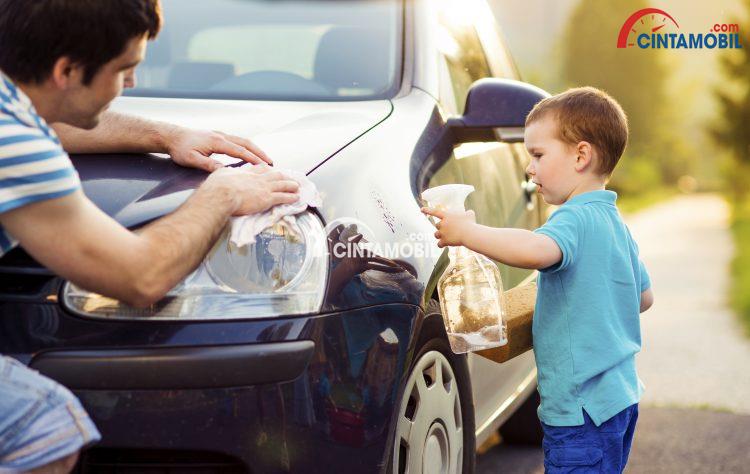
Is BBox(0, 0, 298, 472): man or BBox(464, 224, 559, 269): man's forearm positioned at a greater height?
BBox(0, 0, 298, 472): man

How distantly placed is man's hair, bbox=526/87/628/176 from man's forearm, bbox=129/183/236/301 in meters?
0.82

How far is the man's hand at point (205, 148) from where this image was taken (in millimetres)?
2781

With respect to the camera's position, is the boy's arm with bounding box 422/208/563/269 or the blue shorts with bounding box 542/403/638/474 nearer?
the boy's arm with bounding box 422/208/563/269

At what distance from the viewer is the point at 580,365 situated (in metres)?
2.77

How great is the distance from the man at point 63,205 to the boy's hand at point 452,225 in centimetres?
54

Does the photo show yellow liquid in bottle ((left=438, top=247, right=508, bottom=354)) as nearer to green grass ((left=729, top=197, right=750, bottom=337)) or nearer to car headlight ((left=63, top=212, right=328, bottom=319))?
car headlight ((left=63, top=212, right=328, bottom=319))

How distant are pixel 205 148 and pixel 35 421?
89cm

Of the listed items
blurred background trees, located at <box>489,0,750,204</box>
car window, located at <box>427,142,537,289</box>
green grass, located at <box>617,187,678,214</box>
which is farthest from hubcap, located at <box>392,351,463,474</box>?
blurred background trees, located at <box>489,0,750,204</box>

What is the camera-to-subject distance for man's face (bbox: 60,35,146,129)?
2.34 metres

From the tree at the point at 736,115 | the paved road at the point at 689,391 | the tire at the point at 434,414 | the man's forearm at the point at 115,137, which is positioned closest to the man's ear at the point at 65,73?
the man's forearm at the point at 115,137

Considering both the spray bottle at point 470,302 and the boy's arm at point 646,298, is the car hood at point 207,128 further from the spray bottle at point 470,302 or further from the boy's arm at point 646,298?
the boy's arm at point 646,298

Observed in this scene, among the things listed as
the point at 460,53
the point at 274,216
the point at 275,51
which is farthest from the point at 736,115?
the point at 274,216

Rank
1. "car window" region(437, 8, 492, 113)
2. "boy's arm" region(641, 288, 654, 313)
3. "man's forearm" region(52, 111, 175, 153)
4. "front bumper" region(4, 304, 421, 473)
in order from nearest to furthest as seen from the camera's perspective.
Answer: "front bumper" region(4, 304, 421, 473), "man's forearm" region(52, 111, 175, 153), "boy's arm" region(641, 288, 654, 313), "car window" region(437, 8, 492, 113)

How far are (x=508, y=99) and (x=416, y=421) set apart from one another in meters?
1.13
